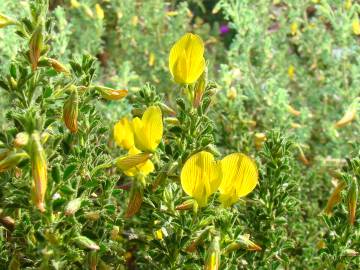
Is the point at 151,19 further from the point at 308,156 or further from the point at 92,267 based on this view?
the point at 92,267

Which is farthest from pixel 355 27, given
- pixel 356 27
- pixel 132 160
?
pixel 132 160

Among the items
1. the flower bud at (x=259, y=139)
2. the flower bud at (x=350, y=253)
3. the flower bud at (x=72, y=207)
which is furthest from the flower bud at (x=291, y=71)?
the flower bud at (x=72, y=207)

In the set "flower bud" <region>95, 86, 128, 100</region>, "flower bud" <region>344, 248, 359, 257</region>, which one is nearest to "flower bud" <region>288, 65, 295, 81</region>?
"flower bud" <region>344, 248, 359, 257</region>

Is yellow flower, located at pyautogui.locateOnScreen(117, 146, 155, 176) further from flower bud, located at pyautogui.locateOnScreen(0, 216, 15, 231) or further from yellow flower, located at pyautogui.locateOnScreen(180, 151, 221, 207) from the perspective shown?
flower bud, located at pyautogui.locateOnScreen(0, 216, 15, 231)

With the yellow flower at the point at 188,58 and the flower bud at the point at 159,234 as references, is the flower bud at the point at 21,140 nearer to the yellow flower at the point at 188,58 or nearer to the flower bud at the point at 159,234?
the yellow flower at the point at 188,58

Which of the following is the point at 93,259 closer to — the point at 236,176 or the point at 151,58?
the point at 236,176
